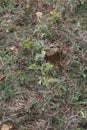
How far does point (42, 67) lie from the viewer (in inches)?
146

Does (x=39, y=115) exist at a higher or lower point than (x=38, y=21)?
lower

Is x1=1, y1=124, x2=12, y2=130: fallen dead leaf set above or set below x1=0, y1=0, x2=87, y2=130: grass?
below

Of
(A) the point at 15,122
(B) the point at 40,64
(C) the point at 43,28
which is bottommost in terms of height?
(A) the point at 15,122

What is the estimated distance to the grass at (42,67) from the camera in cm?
333

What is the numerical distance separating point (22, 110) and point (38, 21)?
4.88 ft

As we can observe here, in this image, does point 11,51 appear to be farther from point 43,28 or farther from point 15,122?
point 15,122

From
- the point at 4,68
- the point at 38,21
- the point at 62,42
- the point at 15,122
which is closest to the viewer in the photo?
the point at 15,122

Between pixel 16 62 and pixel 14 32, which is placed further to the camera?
pixel 14 32

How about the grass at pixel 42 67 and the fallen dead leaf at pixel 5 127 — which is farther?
the grass at pixel 42 67

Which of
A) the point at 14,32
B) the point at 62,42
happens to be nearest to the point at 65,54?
the point at 62,42

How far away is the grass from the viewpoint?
10.9ft

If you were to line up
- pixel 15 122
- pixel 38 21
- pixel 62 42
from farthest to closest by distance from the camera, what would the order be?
pixel 38 21 → pixel 62 42 → pixel 15 122

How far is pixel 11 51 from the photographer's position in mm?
3984

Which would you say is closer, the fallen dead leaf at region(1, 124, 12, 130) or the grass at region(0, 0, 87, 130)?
the fallen dead leaf at region(1, 124, 12, 130)
